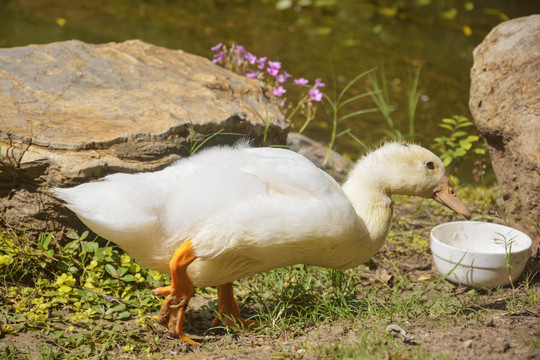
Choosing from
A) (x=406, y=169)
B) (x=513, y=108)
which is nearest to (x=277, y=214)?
(x=406, y=169)

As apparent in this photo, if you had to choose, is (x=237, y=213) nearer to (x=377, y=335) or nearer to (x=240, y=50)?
(x=377, y=335)

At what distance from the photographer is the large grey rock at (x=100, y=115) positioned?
364 cm

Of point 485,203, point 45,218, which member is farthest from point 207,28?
point 45,218

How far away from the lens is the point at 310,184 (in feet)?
10.4

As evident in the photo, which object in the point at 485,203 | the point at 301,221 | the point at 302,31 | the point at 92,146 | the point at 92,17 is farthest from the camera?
the point at 302,31

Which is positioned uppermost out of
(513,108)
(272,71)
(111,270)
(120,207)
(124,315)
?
(513,108)

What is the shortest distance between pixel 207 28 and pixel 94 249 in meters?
6.62

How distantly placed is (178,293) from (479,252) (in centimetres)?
184

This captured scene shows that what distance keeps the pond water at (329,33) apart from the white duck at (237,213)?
3.54 metres

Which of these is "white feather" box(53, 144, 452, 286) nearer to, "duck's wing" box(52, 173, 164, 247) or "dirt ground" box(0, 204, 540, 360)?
"duck's wing" box(52, 173, 164, 247)

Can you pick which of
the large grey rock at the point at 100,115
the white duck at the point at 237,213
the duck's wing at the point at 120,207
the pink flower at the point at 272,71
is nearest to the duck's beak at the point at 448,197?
the white duck at the point at 237,213

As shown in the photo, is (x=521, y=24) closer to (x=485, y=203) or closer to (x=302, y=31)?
(x=485, y=203)

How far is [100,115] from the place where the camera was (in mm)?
4117

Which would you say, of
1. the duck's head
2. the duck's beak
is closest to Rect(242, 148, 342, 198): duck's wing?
the duck's head
